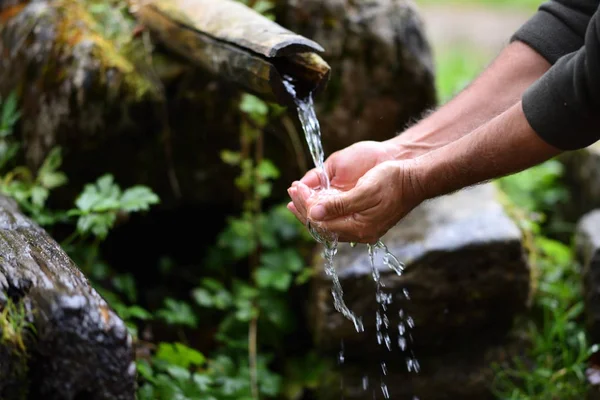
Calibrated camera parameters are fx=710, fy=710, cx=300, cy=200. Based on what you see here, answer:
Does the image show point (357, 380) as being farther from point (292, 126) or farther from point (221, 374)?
point (292, 126)

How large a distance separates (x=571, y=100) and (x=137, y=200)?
150cm

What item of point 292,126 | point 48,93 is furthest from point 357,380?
point 48,93

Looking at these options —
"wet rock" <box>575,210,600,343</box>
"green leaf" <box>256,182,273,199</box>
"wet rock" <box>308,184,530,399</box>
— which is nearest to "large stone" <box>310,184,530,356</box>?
"wet rock" <box>308,184,530,399</box>

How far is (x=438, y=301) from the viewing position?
2865 millimetres

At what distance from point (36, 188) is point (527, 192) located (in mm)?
2974

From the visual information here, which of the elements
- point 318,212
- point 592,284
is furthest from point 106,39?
point 592,284

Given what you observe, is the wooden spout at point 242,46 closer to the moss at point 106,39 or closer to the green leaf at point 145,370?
the moss at point 106,39

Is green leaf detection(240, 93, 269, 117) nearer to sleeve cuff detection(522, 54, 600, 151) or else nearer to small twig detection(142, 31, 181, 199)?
small twig detection(142, 31, 181, 199)

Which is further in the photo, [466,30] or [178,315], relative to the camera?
[466,30]

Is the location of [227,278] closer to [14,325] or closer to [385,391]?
[385,391]

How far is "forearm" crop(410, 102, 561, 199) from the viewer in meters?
1.83

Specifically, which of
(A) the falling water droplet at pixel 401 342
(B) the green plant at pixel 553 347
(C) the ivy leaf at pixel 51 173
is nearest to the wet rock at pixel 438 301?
(A) the falling water droplet at pixel 401 342

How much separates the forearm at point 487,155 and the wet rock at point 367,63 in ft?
4.63

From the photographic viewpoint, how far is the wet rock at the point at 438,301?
2.85 m
